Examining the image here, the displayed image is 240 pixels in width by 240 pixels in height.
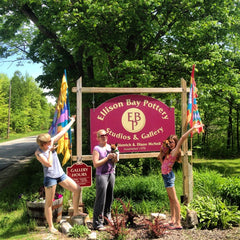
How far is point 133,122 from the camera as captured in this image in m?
6.06

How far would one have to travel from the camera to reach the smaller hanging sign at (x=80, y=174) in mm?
5336

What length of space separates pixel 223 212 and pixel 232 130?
48.6ft

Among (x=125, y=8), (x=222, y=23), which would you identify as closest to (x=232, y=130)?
(x=222, y=23)

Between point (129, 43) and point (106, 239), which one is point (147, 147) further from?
point (129, 43)

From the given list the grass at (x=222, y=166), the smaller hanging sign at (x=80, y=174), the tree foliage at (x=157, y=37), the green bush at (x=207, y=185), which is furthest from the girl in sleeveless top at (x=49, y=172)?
the grass at (x=222, y=166)

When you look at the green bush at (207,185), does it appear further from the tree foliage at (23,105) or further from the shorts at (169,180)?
the tree foliage at (23,105)

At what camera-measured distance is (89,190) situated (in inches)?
260

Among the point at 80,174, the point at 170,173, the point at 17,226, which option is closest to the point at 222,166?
the point at 170,173

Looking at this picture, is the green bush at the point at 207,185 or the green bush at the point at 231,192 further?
the green bush at the point at 207,185

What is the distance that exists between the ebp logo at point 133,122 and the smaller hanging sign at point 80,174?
2.05 feet

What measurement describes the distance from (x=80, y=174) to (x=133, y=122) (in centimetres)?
168

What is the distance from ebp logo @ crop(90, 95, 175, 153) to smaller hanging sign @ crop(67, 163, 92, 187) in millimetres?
625

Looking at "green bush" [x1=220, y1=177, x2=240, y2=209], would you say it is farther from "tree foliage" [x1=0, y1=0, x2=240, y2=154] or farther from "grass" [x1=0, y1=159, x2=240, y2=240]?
"tree foliage" [x1=0, y1=0, x2=240, y2=154]

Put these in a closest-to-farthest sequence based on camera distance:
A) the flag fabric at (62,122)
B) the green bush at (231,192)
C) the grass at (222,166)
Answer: the flag fabric at (62,122) → the green bush at (231,192) → the grass at (222,166)
